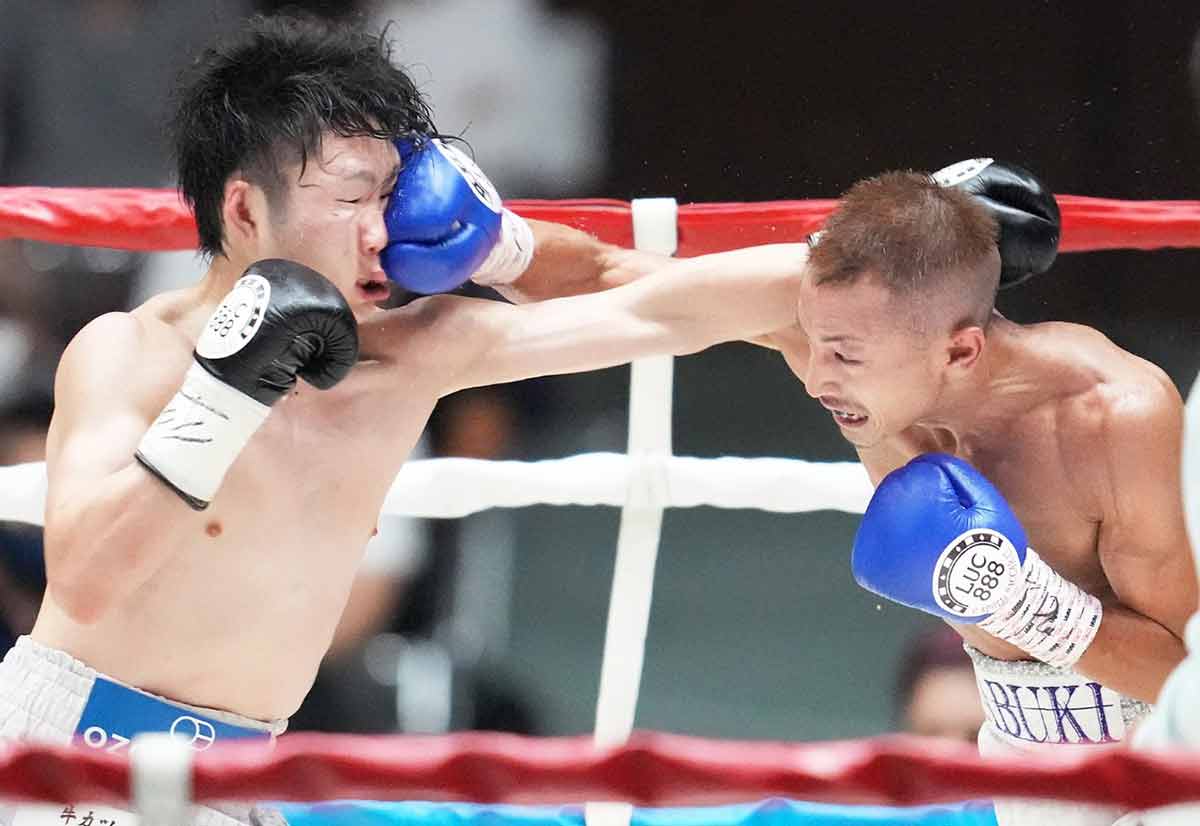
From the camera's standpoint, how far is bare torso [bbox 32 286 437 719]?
1.34m

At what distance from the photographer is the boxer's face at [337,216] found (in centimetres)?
135

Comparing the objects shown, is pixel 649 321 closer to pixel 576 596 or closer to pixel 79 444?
pixel 79 444

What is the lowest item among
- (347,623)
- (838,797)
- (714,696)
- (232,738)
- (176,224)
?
(714,696)

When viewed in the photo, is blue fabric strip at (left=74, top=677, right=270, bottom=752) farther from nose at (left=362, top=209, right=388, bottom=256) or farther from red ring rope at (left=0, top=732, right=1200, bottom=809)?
red ring rope at (left=0, top=732, right=1200, bottom=809)

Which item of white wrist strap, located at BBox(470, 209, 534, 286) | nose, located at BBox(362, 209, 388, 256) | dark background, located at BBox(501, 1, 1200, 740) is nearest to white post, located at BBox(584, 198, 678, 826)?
white wrist strap, located at BBox(470, 209, 534, 286)

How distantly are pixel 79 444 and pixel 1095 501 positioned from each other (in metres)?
0.89

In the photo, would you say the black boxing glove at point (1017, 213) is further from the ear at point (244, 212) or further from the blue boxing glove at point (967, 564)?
the ear at point (244, 212)

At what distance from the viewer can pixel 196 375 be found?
1204 millimetres

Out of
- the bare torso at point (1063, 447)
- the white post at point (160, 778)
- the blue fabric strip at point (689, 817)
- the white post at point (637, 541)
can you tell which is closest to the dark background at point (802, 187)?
the white post at point (637, 541)

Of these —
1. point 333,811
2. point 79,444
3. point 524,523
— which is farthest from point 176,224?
point 524,523

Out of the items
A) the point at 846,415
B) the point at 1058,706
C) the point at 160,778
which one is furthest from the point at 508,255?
the point at 160,778

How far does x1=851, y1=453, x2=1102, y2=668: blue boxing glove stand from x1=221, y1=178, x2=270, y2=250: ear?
61cm

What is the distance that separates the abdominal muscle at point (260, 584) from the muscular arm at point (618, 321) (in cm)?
8

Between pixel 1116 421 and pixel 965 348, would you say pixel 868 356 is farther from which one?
pixel 1116 421
